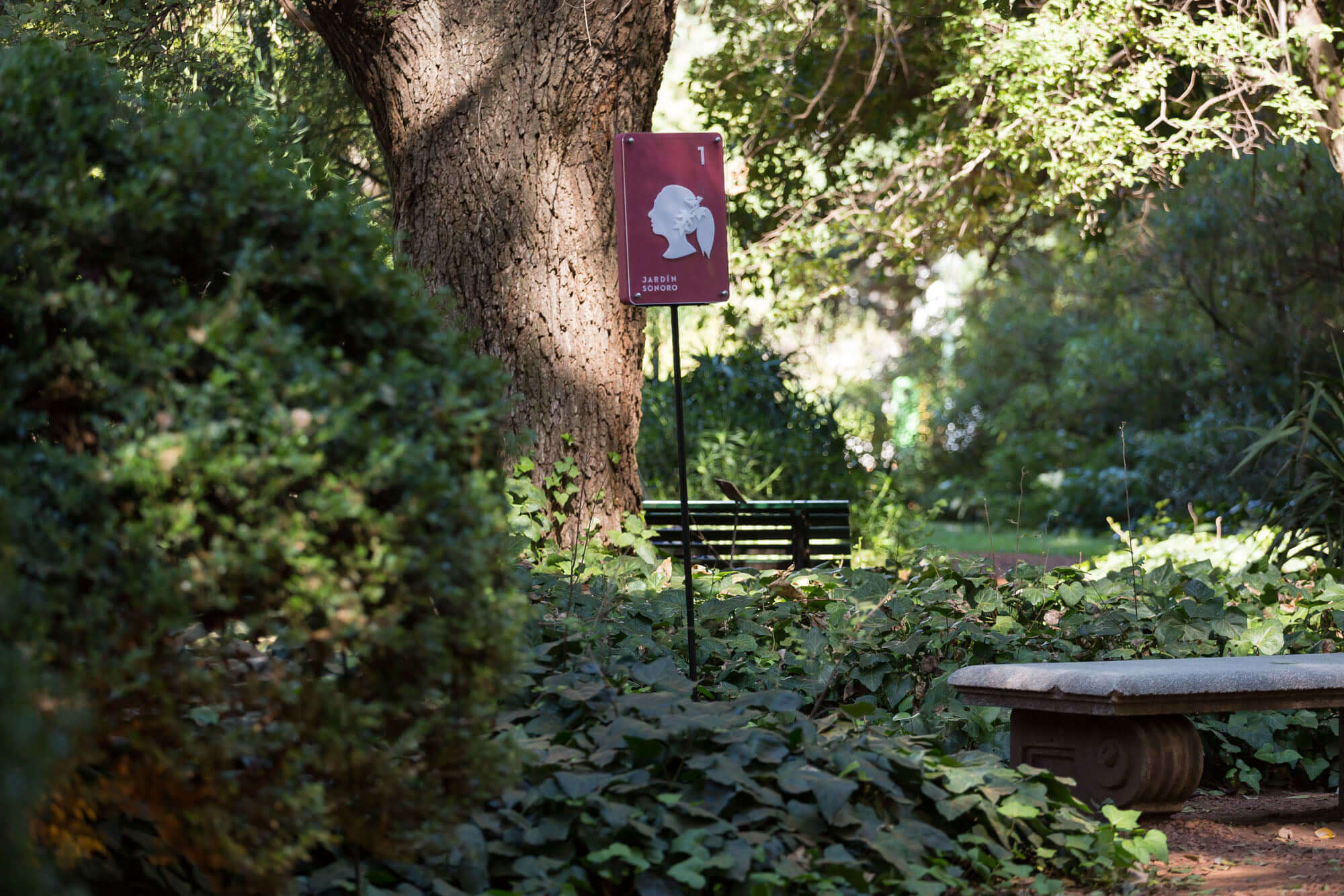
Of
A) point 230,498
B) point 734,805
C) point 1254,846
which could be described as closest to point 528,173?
point 734,805

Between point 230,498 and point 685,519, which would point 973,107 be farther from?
point 230,498

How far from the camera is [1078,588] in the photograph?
542 centimetres

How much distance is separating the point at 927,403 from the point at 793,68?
1639 cm

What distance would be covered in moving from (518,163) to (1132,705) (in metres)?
3.67

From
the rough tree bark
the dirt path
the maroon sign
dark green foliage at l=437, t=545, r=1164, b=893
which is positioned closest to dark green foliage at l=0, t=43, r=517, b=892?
dark green foliage at l=437, t=545, r=1164, b=893

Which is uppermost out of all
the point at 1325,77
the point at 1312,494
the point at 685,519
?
the point at 1325,77

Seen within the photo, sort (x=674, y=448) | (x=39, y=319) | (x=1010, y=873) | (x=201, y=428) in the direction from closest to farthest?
(x=201, y=428) → (x=39, y=319) → (x=1010, y=873) → (x=674, y=448)

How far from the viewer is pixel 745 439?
934 centimetres

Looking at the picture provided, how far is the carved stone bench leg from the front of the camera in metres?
3.75

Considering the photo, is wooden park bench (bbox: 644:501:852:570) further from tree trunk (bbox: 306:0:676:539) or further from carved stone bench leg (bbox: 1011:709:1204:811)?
carved stone bench leg (bbox: 1011:709:1204:811)

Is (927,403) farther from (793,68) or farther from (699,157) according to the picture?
(699,157)

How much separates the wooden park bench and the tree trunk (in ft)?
5.59

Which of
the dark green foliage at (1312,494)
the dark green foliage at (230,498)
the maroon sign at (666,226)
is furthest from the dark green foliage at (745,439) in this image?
the dark green foliage at (230,498)

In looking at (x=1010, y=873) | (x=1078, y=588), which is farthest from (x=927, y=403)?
(x=1010, y=873)
